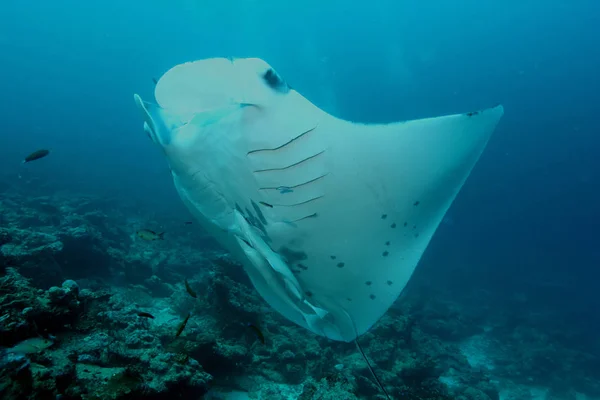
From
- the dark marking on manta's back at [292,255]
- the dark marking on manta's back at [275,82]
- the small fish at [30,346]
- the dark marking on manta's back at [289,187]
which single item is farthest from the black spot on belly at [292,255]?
the small fish at [30,346]

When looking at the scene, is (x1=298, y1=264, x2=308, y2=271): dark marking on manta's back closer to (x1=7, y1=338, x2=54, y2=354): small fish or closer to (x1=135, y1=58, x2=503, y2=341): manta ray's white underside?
(x1=135, y1=58, x2=503, y2=341): manta ray's white underside

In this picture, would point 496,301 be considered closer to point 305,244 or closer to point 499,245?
point 499,245

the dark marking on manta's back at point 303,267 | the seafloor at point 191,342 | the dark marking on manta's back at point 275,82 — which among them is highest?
the dark marking on manta's back at point 275,82

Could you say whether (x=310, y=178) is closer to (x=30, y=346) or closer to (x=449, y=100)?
(x=30, y=346)

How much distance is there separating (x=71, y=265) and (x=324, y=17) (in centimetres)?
5471

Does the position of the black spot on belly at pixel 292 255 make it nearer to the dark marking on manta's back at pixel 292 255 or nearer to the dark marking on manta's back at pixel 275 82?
the dark marking on manta's back at pixel 292 255

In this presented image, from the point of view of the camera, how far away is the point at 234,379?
308 centimetres

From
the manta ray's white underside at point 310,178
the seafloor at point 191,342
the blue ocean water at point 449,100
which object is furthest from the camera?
the blue ocean water at point 449,100

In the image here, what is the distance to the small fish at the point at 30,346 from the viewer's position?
1.48 metres

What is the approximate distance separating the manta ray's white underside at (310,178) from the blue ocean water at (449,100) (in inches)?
16.3

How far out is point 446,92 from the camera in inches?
1624

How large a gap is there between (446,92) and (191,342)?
46715 millimetres

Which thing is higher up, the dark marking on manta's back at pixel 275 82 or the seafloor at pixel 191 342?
the dark marking on manta's back at pixel 275 82

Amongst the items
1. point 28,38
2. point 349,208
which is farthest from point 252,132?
point 28,38
